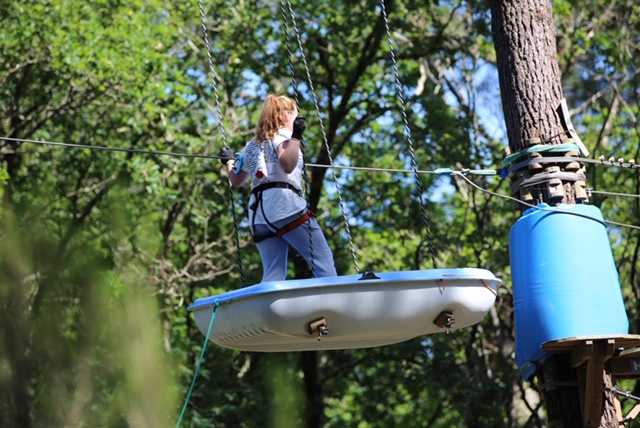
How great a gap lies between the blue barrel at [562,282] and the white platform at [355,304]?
269 mm

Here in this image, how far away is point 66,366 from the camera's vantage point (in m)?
12.2

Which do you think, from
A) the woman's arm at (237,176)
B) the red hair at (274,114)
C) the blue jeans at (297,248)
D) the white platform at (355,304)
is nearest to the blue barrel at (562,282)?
the white platform at (355,304)

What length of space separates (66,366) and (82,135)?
9.20 ft

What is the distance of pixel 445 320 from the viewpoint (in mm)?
4820

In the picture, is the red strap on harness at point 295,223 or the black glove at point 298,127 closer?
the black glove at point 298,127

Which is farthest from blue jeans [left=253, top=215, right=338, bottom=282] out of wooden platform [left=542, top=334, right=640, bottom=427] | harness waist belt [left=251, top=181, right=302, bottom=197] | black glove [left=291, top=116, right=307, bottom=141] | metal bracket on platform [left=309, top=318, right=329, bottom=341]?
wooden platform [left=542, top=334, right=640, bottom=427]

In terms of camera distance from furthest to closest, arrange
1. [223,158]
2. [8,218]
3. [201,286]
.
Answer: [201,286] → [8,218] → [223,158]

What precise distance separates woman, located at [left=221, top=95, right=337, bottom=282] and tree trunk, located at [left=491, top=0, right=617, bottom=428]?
1074mm

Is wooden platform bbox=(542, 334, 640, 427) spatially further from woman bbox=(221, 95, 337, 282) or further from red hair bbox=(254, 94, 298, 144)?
red hair bbox=(254, 94, 298, 144)

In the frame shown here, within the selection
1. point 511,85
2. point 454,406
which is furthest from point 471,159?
point 511,85

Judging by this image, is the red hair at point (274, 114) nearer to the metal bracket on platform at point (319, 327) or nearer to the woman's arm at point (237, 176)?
the woman's arm at point (237, 176)

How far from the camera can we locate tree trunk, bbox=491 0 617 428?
5.05 meters

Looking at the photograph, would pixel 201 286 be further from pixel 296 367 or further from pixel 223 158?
pixel 223 158

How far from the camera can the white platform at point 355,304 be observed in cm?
460
